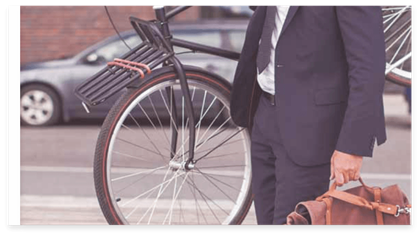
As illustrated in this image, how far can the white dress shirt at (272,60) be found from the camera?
9.04ft

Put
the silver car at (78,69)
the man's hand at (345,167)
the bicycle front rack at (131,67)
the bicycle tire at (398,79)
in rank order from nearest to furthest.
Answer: the man's hand at (345,167) → the bicycle front rack at (131,67) → the bicycle tire at (398,79) → the silver car at (78,69)

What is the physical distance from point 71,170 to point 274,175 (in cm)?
475

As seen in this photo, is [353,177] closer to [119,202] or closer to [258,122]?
[258,122]

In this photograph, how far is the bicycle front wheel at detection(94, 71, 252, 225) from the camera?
2.82 m

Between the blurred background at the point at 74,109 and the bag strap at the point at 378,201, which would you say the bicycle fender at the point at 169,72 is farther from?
the bag strap at the point at 378,201

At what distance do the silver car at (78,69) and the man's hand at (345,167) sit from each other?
2.31 ft

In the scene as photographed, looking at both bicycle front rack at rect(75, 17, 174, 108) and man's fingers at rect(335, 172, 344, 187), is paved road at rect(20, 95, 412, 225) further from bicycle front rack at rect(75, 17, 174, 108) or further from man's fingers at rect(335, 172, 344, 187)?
man's fingers at rect(335, 172, 344, 187)

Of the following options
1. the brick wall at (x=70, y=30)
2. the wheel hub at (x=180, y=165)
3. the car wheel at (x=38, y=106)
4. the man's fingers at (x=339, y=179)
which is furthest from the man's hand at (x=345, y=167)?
the brick wall at (x=70, y=30)

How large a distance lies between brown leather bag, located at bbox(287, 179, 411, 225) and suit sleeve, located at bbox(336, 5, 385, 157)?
15 centimetres

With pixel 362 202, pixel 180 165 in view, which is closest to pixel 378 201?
pixel 362 202

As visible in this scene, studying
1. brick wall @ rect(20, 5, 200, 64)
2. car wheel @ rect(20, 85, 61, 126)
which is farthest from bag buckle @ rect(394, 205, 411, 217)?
brick wall @ rect(20, 5, 200, 64)

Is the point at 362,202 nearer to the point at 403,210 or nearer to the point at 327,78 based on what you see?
the point at 403,210

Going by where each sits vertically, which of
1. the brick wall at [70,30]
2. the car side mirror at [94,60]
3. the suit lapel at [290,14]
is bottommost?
the brick wall at [70,30]

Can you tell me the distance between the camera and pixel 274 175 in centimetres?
304
